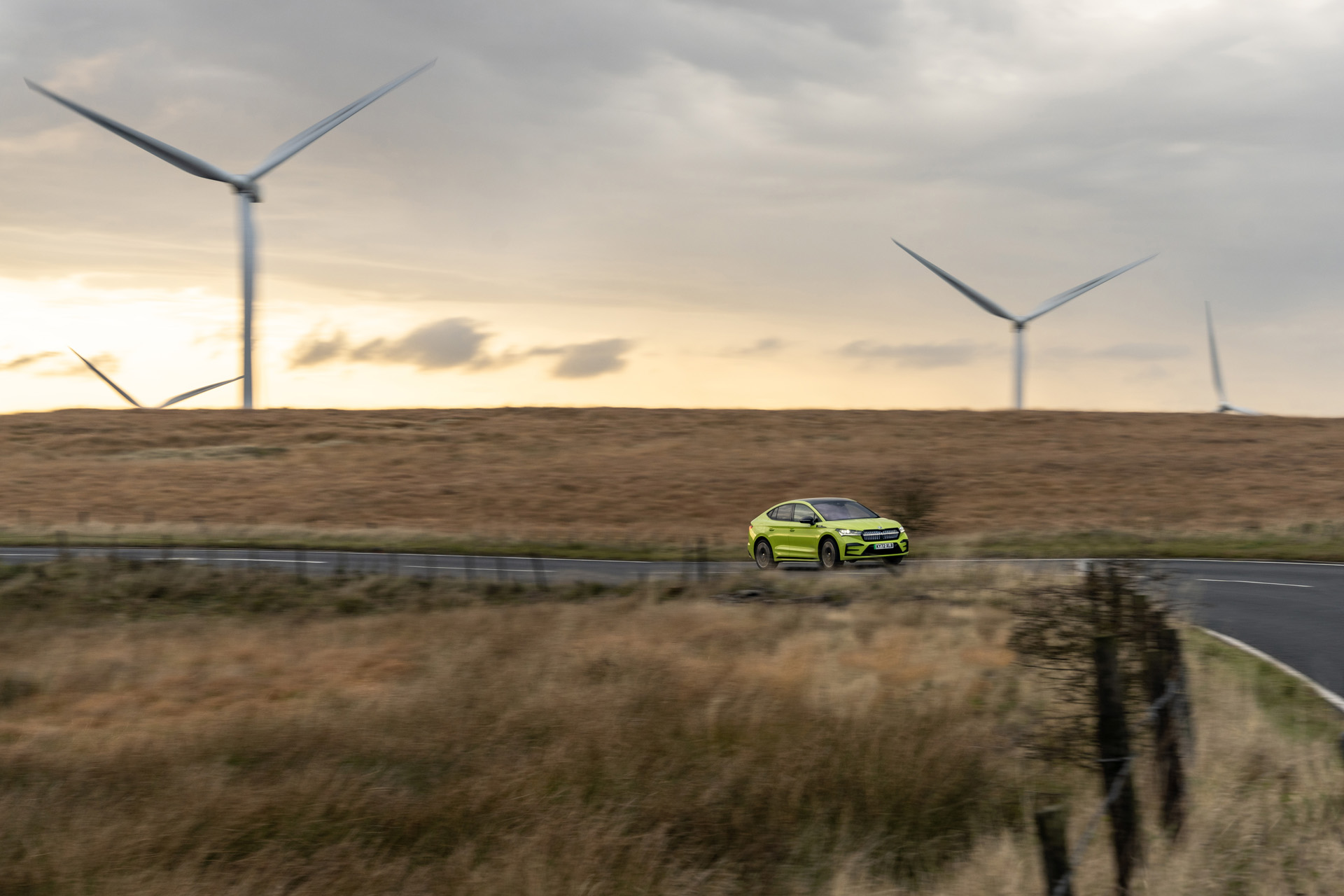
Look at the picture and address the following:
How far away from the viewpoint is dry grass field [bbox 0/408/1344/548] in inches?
1715

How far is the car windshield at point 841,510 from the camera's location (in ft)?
87.0

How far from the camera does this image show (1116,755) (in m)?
6.79

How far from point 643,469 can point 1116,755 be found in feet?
167

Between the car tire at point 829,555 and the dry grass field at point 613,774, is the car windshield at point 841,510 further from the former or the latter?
the dry grass field at point 613,774

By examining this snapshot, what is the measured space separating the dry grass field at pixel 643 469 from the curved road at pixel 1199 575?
684 centimetres

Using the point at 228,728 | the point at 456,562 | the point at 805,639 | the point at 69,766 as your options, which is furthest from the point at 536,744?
the point at 456,562

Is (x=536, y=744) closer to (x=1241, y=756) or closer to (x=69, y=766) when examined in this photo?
(x=69, y=766)

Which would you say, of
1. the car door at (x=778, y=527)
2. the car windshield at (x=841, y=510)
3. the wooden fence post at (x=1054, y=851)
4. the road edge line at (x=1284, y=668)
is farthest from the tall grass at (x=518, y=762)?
the car door at (x=778, y=527)

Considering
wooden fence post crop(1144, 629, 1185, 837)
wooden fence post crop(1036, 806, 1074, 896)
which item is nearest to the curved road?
wooden fence post crop(1144, 629, 1185, 837)

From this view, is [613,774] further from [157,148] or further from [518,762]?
[157,148]

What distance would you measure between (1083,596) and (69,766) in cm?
832

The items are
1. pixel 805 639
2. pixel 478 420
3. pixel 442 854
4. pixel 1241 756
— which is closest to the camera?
pixel 442 854

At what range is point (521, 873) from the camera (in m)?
7.04

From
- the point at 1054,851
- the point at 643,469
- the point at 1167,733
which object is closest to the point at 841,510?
the point at 1167,733
